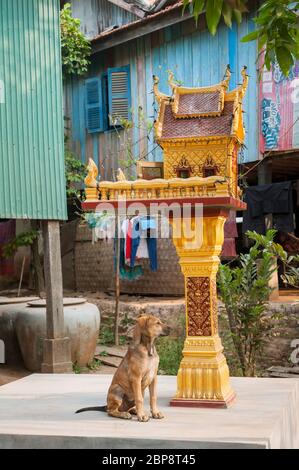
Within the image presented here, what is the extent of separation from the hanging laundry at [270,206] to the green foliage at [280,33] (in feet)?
27.0

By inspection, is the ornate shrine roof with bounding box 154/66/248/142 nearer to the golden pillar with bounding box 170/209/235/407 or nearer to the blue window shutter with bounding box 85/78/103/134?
the golden pillar with bounding box 170/209/235/407

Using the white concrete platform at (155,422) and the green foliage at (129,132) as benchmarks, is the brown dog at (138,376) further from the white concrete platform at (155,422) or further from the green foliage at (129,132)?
the green foliage at (129,132)

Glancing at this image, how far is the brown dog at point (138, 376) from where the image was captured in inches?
212

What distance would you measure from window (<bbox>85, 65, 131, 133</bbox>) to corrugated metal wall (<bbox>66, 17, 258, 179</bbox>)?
188 millimetres

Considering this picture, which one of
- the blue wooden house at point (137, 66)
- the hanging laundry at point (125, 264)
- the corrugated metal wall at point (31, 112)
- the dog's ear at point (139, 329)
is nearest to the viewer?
the dog's ear at point (139, 329)

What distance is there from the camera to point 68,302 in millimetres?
10344

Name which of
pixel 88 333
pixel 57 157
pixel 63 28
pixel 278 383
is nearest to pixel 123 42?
pixel 63 28

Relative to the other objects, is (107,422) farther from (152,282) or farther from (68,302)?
(152,282)

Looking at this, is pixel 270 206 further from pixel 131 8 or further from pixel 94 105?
pixel 131 8

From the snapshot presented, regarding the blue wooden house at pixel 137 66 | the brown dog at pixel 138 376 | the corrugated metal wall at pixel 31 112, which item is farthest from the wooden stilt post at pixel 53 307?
the brown dog at pixel 138 376

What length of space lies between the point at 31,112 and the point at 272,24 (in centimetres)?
584

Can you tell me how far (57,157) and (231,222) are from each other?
3.96 meters

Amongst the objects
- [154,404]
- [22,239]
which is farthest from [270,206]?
[154,404]

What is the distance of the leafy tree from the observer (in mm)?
3602
